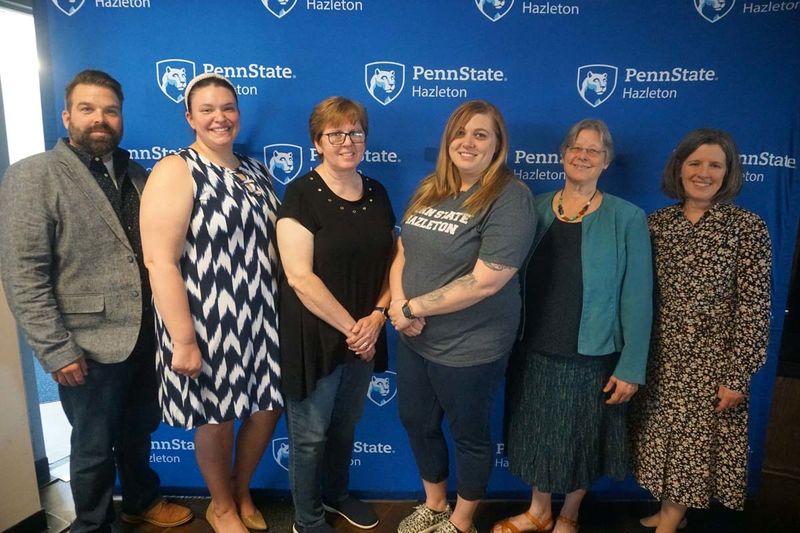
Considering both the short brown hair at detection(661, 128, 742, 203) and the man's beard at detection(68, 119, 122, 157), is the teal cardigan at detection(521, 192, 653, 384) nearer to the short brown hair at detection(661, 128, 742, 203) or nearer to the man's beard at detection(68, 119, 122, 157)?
the short brown hair at detection(661, 128, 742, 203)

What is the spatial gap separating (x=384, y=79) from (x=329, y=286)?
969 mm

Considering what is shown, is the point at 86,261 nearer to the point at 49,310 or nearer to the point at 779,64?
the point at 49,310

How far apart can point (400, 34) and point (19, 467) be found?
2.40 metres

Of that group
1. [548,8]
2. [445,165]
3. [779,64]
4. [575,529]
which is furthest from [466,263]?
[779,64]

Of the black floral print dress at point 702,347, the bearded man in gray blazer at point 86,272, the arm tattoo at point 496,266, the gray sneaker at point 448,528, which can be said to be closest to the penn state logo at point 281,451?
the bearded man in gray blazer at point 86,272

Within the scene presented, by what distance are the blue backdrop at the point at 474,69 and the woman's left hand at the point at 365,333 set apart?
772 mm

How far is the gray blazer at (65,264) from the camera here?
152 centimetres

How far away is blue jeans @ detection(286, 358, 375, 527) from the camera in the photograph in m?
1.72

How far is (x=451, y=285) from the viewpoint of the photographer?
1548 millimetres

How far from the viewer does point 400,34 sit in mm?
1969

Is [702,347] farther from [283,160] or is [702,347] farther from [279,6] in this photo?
[279,6]

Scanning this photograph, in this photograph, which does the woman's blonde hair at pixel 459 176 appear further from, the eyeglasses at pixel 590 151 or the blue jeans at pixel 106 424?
the blue jeans at pixel 106 424

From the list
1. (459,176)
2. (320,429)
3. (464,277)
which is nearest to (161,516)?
(320,429)

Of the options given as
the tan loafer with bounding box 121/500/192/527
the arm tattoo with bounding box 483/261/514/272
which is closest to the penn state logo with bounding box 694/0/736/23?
the arm tattoo with bounding box 483/261/514/272
